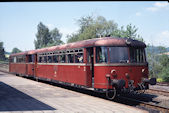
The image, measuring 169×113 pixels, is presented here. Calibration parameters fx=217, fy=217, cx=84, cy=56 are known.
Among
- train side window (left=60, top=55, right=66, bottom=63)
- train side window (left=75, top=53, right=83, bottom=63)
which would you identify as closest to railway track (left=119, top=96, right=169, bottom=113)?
train side window (left=75, top=53, right=83, bottom=63)

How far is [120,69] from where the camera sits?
10641mm

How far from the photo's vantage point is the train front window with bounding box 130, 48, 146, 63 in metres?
11.2

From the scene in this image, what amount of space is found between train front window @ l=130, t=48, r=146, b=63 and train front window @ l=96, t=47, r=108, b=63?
4.64 ft

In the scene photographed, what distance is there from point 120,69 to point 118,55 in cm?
72

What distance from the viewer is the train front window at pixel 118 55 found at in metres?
10.7

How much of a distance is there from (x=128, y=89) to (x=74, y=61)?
3772 millimetres

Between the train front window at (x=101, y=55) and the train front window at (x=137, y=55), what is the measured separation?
1413 millimetres

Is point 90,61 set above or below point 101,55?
below

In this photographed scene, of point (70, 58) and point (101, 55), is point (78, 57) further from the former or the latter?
point (101, 55)

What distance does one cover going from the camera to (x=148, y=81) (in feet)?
35.9

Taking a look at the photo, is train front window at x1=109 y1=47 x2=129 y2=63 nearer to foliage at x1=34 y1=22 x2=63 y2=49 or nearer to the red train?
the red train

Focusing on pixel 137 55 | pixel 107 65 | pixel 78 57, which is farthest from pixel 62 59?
pixel 137 55

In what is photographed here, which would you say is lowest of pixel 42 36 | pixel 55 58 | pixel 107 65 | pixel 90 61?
pixel 107 65

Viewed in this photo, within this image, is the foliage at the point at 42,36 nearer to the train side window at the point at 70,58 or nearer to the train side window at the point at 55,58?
the train side window at the point at 55,58
